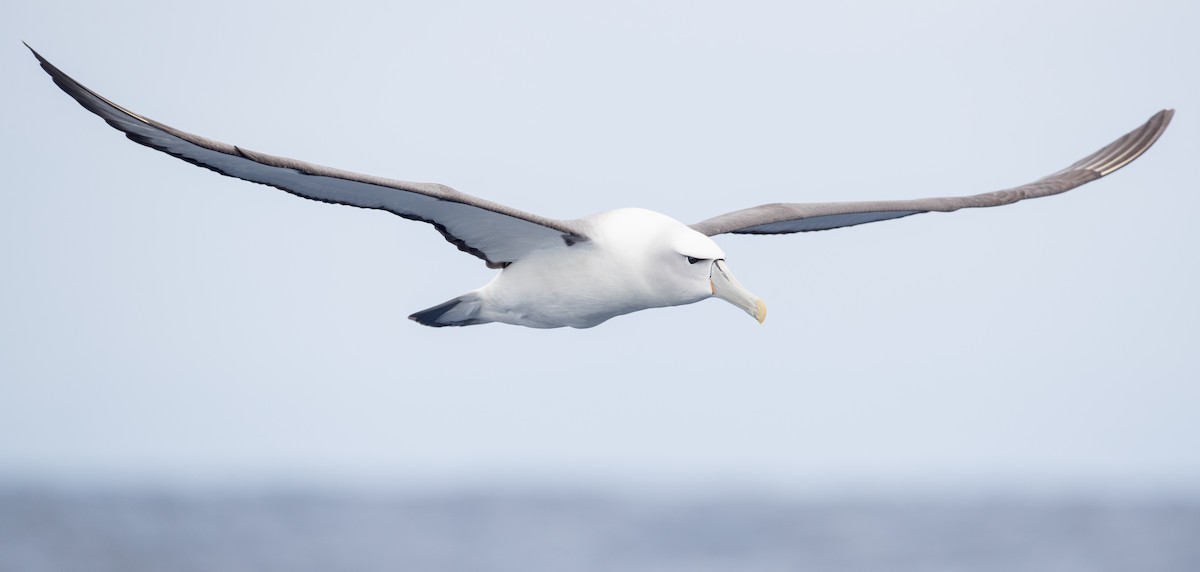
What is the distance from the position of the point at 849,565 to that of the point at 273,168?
3645 centimetres

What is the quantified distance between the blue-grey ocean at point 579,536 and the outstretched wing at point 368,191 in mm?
31081

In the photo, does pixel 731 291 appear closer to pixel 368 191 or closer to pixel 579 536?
pixel 368 191

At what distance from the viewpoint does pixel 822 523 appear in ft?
205

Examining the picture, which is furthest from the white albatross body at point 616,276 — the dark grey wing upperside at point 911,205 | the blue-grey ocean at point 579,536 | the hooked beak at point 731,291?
the blue-grey ocean at point 579,536

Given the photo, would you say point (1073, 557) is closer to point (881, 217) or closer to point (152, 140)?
point (881, 217)

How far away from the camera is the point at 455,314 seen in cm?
1148

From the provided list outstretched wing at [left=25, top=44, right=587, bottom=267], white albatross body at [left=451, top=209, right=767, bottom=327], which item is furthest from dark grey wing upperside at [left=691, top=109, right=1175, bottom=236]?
outstretched wing at [left=25, top=44, right=587, bottom=267]

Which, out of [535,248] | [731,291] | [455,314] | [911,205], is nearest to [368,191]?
[535,248]

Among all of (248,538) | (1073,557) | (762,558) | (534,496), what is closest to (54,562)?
(248,538)

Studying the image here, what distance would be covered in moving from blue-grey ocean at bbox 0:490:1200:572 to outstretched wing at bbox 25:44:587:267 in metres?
31.1

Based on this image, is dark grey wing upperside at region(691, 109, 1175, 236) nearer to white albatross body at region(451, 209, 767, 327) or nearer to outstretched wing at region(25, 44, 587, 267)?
white albatross body at region(451, 209, 767, 327)

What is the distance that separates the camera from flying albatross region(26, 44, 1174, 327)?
9.62 m

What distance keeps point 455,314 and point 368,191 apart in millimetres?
1609

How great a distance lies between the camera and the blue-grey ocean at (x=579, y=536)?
144 feet
